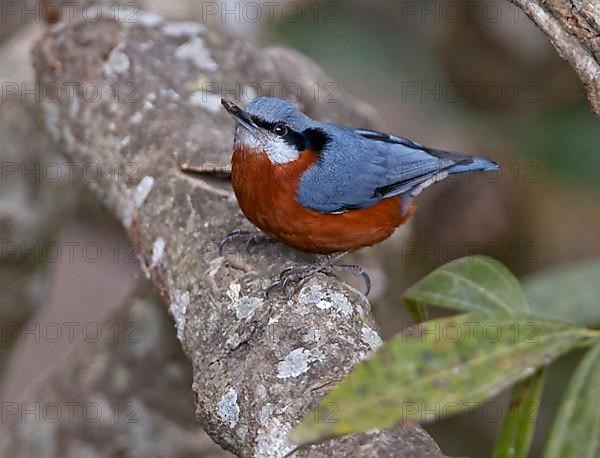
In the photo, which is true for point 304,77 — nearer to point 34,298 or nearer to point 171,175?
point 171,175

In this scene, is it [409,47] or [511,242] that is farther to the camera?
[409,47]

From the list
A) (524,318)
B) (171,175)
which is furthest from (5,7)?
(524,318)

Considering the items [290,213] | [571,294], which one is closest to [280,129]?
[290,213]

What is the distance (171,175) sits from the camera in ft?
9.32

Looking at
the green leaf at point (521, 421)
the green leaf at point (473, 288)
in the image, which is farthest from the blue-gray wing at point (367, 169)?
the green leaf at point (521, 421)

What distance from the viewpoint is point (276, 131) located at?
274 cm

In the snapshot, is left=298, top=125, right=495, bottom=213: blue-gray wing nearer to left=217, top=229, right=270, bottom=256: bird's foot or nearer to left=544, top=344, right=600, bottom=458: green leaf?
left=217, top=229, right=270, bottom=256: bird's foot

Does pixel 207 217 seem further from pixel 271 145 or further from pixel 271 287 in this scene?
pixel 271 287

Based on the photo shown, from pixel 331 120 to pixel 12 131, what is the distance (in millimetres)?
1529

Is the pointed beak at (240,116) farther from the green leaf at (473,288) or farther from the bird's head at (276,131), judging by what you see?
the green leaf at (473,288)

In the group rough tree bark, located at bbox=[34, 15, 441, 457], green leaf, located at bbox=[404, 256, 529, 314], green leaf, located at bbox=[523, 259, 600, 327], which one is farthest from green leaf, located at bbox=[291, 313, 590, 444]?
green leaf, located at bbox=[523, 259, 600, 327]

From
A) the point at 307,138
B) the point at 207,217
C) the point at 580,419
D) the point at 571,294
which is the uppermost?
the point at 580,419

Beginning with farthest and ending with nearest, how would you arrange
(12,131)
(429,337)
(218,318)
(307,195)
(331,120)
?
1. (12,131)
2. (331,120)
3. (307,195)
4. (218,318)
5. (429,337)

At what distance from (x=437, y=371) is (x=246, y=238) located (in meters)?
1.33
